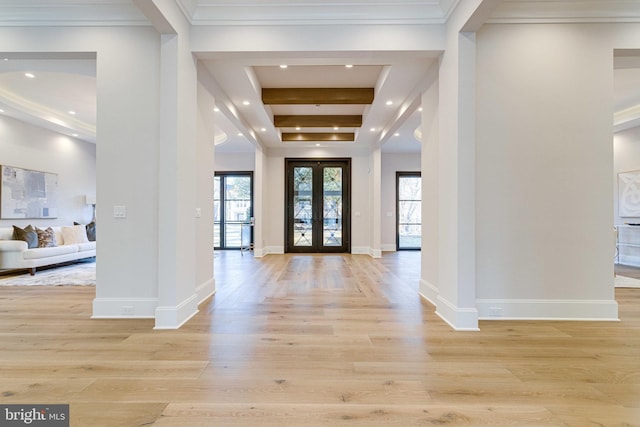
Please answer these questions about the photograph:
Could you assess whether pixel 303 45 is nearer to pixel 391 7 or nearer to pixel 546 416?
pixel 391 7

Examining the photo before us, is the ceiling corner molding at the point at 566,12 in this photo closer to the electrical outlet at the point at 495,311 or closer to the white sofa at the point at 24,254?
the electrical outlet at the point at 495,311

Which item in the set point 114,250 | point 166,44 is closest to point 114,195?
point 114,250

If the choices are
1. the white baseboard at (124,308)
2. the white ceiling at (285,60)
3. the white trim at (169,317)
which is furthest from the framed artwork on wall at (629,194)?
the white baseboard at (124,308)

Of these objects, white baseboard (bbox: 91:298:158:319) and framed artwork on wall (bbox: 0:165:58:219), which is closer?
white baseboard (bbox: 91:298:158:319)

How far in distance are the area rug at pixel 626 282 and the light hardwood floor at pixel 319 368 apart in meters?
1.32

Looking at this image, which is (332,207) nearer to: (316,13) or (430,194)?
(430,194)

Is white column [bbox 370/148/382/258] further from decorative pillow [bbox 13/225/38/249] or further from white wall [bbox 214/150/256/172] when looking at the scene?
decorative pillow [bbox 13/225/38/249]

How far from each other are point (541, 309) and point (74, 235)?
850 cm

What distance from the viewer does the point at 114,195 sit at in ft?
10.2

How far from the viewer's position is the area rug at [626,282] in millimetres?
4445

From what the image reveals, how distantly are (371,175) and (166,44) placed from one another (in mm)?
6025

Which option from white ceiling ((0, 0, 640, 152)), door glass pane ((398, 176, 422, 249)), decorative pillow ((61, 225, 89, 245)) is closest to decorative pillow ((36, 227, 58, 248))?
decorative pillow ((61, 225, 89, 245))

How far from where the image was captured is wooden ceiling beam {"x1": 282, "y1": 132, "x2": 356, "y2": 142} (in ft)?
25.2

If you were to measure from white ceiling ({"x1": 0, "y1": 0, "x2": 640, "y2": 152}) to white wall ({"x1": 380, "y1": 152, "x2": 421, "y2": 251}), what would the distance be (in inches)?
145
